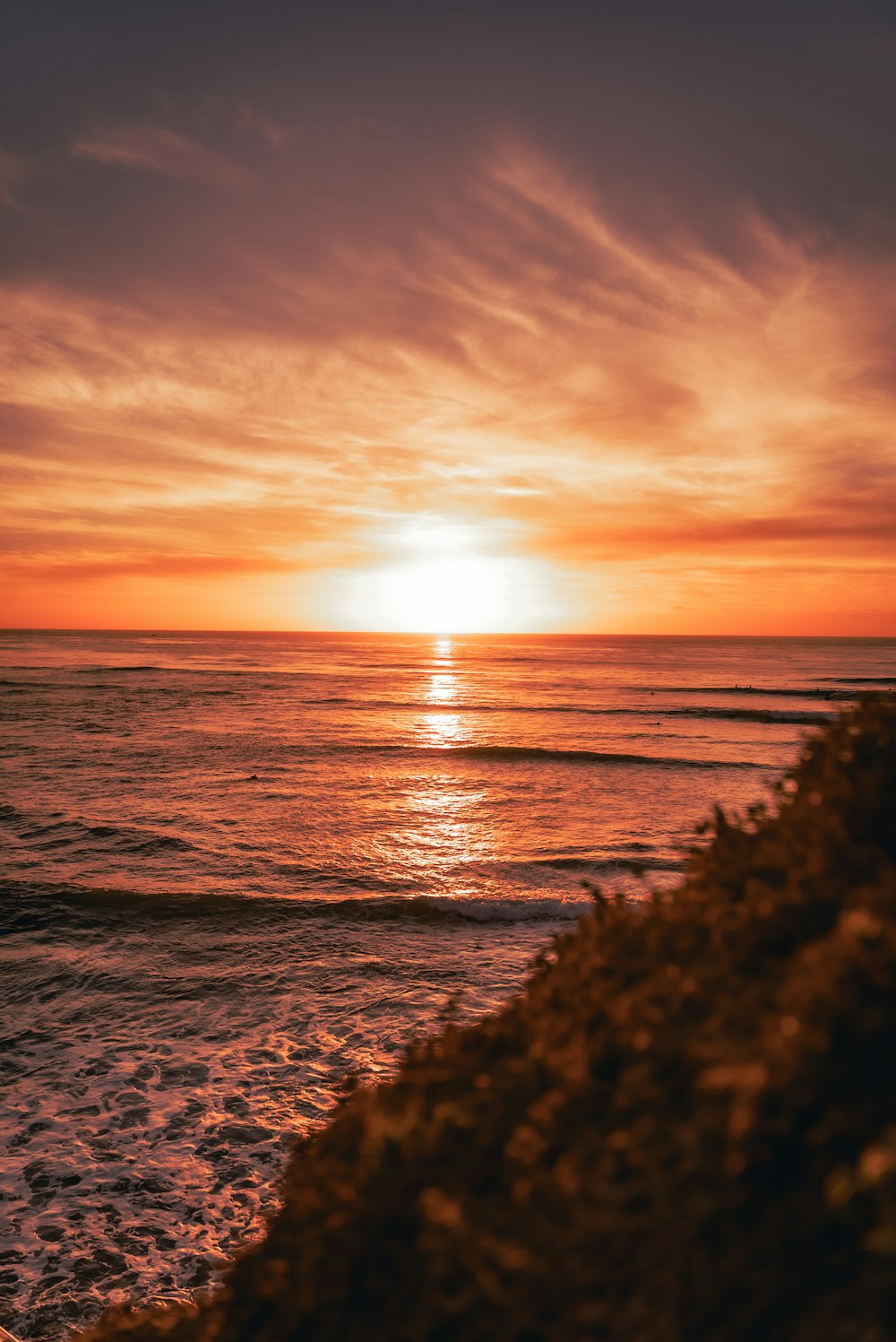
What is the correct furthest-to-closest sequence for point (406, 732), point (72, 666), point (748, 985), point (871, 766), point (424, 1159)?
point (72, 666)
point (406, 732)
point (871, 766)
point (424, 1159)
point (748, 985)

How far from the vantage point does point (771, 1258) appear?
1145 mm

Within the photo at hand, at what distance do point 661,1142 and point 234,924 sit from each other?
10.8 metres

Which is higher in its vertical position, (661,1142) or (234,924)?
(661,1142)

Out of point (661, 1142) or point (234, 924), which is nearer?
point (661, 1142)

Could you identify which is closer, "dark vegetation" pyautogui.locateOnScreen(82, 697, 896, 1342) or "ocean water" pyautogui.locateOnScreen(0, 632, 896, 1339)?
"dark vegetation" pyautogui.locateOnScreen(82, 697, 896, 1342)

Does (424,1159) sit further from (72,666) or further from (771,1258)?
(72,666)

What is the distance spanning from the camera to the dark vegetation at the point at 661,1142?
1143 mm

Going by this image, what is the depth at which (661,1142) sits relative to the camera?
1.30 m

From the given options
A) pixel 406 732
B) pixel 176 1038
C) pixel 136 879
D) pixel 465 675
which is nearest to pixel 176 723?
pixel 406 732

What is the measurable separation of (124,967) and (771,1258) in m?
10.2

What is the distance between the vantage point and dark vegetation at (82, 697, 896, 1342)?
1.14m

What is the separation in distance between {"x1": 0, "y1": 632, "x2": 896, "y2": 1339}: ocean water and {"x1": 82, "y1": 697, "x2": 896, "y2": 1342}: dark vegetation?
26.7 inches

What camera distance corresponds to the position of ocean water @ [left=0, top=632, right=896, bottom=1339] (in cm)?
553

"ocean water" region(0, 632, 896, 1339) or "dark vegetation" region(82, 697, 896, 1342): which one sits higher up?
"dark vegetation" region(82, 697, 896, 1342)
